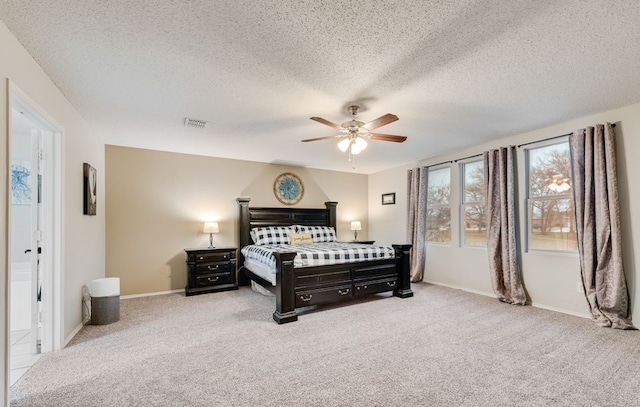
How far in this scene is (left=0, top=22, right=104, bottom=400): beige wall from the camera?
71.8 inches

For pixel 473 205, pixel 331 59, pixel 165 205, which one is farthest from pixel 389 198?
pixel 331 59

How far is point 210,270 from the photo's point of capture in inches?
196

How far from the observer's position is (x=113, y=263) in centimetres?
464

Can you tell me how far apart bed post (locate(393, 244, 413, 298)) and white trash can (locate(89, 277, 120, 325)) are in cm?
379

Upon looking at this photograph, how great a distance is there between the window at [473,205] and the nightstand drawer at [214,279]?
411 centimetres

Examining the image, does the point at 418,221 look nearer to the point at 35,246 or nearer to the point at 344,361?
the point at 344,361

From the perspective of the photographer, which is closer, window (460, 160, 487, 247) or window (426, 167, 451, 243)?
window (460, 160, 487, 247)

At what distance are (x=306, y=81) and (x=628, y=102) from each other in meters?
3.46

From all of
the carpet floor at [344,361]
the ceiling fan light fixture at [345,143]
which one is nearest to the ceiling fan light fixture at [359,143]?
the ceiling fan light fixture at [345,143]

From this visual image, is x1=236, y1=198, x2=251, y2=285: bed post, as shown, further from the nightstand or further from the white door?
the white door

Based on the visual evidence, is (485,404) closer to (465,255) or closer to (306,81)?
(306,81)

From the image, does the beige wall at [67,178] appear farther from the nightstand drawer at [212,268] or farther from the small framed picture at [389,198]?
the small framed picture at [389,198]

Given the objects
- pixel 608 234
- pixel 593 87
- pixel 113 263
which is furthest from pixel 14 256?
pixel 608 234

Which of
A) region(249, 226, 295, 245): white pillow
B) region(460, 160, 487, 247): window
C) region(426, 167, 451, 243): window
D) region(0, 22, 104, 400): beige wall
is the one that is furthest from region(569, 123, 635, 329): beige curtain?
region(0, 22, 104, 400): beige wall
